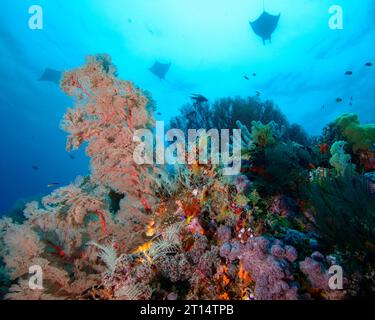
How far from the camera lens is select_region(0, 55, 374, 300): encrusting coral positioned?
2842 millimetres

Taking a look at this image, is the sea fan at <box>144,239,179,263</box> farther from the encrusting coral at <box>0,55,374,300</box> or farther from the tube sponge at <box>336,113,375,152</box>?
the tube sponge at <box>336,113,375,152</box>

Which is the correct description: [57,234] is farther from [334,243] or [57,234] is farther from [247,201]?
[334,243]

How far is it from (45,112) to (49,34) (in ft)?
100

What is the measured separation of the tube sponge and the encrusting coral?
6.38 ft

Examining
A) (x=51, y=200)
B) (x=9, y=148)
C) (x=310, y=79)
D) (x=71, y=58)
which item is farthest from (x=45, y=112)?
(x=51, y=200)

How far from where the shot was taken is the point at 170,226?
12.4 feet

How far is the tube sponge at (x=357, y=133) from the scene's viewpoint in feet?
21.3

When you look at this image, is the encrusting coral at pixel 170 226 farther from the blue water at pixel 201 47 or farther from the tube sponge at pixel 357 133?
the blue water at pixel 201 47

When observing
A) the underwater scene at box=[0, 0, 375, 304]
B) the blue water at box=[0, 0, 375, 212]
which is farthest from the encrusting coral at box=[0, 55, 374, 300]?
the blue water at box=[0, 0, 375, 212]

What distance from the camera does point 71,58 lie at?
41.5 metres

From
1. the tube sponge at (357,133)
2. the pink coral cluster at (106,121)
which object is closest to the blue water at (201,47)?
the tube sponge at (357,133)

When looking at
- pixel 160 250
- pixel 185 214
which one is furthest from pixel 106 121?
pixel 160 250

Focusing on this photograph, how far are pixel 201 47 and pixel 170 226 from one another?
128 feet

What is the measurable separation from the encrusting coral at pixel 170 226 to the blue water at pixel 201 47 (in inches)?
878
